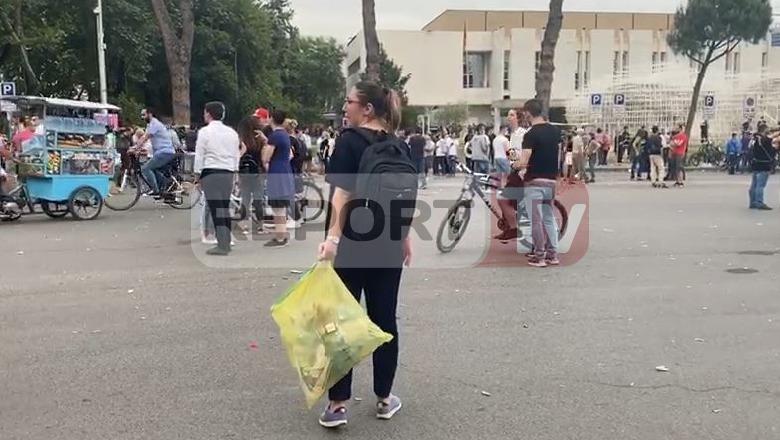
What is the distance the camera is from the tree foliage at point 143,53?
107 ft

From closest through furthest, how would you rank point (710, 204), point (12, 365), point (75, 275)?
1. point (12, 365)
2. point (75, 275)
3. point (710, 204)

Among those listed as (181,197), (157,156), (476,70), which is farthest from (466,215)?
(476,70)

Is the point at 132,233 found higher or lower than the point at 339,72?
lower

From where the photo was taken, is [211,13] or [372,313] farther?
[211,13]

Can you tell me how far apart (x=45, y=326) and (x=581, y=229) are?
7.99 metres

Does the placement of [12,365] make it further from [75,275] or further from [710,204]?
[710,204]

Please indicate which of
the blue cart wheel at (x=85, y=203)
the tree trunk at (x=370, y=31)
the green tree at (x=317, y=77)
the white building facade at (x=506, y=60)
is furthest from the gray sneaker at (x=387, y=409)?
the green tree at (x=317, y=77)

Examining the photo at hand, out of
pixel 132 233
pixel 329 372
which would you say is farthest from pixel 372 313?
pixel 132 233

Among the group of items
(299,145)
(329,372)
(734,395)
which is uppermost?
(299,145)

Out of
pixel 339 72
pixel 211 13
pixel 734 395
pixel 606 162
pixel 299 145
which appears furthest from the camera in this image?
pixel 339 72

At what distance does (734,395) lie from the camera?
4.77 meters

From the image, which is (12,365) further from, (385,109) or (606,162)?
(606,162)

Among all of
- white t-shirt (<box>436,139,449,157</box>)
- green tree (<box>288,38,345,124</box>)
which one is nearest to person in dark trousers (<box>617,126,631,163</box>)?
white t-shirt (<box>436,139,449,157</box>)

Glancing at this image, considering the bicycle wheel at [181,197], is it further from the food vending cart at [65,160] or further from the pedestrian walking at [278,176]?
the pedestrian walking at [278,176]
